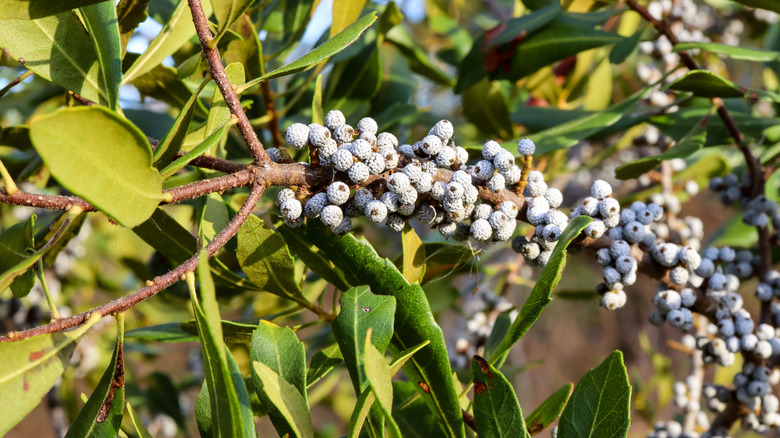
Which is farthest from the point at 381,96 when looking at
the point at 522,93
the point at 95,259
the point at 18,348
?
the point at 95,259

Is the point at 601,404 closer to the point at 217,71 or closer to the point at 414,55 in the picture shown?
the point at 217,71

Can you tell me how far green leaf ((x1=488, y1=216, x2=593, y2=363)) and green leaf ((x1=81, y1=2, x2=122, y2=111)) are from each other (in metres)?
0.69

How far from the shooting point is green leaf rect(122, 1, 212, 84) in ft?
3.14

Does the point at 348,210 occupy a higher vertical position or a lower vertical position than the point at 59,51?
lower

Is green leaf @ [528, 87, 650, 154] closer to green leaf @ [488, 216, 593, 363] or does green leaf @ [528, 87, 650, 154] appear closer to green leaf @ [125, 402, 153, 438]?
green leaf @ [488, 216, 593, 363]

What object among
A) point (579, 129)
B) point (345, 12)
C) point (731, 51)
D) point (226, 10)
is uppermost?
point (226, 10)

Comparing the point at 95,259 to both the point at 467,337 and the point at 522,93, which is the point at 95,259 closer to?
the point at 467,337

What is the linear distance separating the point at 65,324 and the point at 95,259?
2809mm

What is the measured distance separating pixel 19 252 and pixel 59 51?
1.04 ft

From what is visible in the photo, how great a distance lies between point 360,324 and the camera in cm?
86

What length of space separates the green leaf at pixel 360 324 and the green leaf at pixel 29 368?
329mm

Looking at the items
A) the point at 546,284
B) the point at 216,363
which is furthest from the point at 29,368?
the point at 546,284

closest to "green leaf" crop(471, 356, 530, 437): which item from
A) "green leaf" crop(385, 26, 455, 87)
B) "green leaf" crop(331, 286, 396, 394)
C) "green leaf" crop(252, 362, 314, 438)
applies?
"green leaf" crop(331, 286, 396, 394)

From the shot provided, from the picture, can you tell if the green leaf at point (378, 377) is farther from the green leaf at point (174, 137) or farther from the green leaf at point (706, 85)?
the green leaf at point (706, 85)
